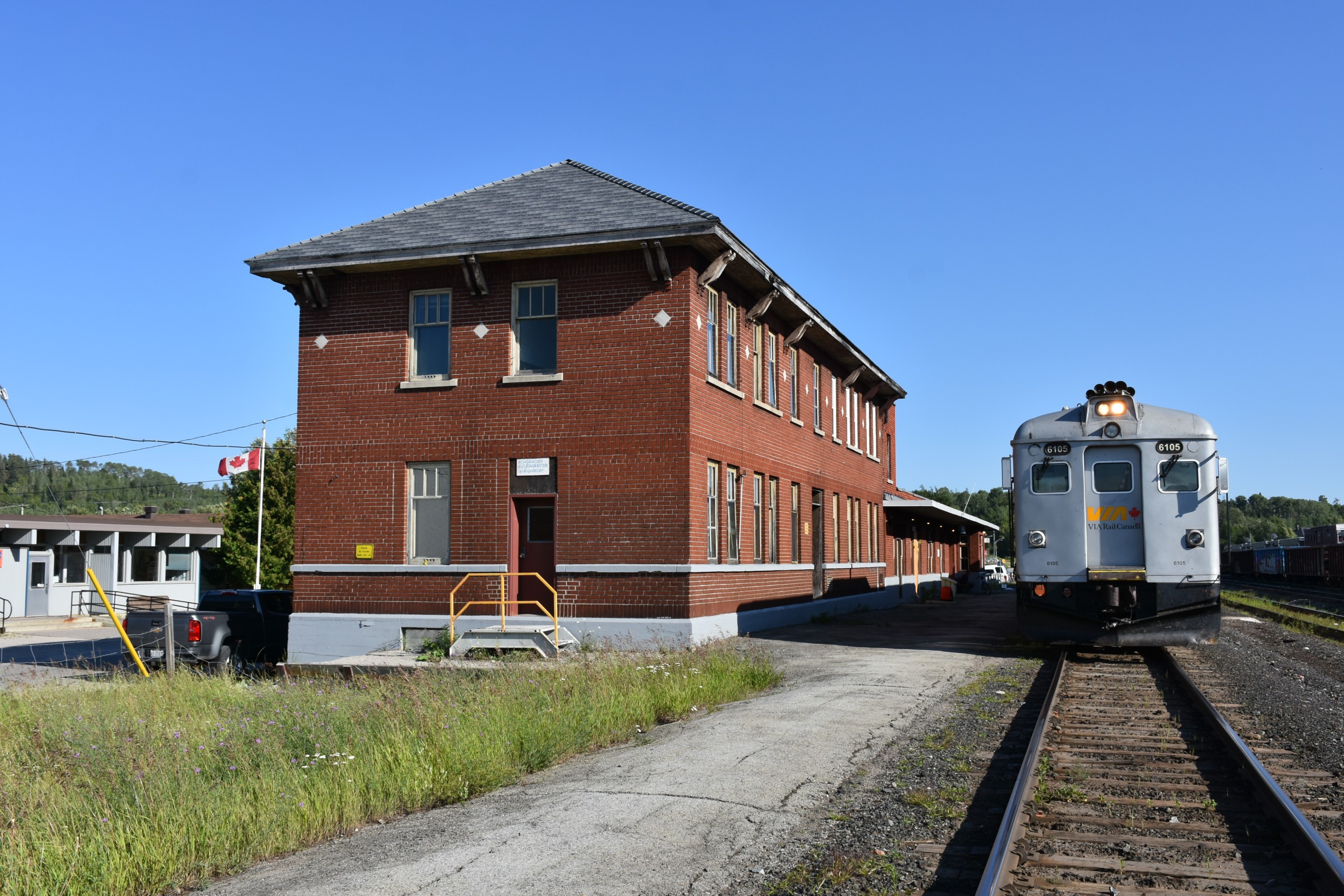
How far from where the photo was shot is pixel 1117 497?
14.8m

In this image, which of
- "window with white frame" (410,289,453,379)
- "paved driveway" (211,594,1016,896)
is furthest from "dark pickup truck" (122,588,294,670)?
"paved driveway" (211,594,1016,896)

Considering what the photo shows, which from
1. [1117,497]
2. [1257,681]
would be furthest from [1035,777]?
[1117,497]

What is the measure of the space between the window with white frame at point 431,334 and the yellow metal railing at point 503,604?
12.3 feet

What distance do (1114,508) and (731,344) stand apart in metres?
8.15

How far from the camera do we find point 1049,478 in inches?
593

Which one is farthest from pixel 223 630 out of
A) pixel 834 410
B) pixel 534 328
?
pixel 834 410

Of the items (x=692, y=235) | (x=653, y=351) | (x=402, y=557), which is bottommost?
(x=402, y=557)

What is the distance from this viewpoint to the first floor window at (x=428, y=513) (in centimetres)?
1938

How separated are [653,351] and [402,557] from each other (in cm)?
571

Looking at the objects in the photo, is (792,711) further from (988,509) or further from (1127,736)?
(988,509)

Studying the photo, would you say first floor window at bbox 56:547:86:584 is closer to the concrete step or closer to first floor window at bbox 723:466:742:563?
the concrete step

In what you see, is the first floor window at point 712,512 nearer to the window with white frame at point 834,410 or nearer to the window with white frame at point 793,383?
the window with white frame at point 793,383

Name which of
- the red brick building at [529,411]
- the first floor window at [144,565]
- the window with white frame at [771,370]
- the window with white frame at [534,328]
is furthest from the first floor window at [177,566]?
the window with white frame at [534,328]

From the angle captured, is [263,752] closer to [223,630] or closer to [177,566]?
[223,630]
